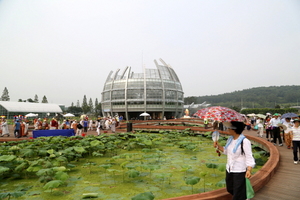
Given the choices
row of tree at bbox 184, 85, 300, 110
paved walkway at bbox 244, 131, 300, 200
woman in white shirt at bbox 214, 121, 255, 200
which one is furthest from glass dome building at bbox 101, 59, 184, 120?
row of tree at bbox 184, 85, 300, 110

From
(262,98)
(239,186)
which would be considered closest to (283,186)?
(239,186)

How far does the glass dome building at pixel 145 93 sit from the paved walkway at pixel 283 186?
137 feet

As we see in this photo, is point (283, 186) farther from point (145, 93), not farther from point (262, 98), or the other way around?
point (262, 98)

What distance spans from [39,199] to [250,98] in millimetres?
165172

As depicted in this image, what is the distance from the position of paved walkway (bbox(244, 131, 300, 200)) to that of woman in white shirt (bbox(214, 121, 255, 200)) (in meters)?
1.05

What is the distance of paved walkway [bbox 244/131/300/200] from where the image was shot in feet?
13.5

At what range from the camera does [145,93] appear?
1864 inches

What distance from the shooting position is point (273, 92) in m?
155

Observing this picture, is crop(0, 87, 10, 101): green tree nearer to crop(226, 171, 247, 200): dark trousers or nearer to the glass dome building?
the glass dome building

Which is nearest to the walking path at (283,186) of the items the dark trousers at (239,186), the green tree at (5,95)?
the dark trousers at (239,186)

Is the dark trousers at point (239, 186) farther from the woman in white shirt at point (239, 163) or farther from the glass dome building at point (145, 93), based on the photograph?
the glass dome building at point (145, 93)

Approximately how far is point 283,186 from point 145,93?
141ft

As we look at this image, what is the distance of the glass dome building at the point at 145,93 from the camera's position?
47.9m

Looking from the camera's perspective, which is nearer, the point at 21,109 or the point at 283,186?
the point at 283,186
